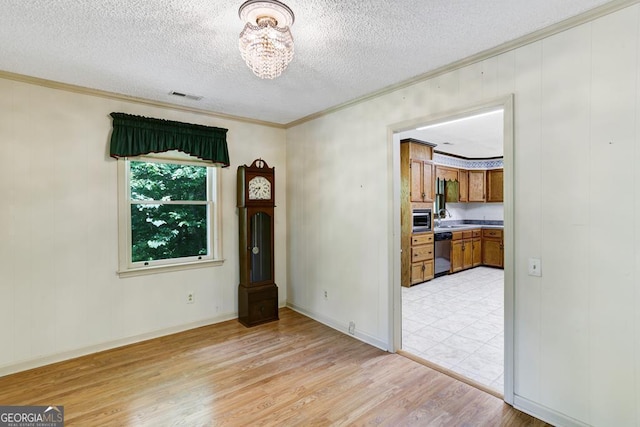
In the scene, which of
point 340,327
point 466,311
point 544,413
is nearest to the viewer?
point 544,413

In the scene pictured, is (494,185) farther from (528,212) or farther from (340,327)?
(528,212)

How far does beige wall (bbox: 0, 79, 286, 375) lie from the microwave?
3.89m

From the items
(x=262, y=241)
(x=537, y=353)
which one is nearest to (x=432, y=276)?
(x=262, y=241)

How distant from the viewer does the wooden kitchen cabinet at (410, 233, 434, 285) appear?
18.2ft

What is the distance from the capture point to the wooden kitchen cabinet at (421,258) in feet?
18.2

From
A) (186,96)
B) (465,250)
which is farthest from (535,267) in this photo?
(465,250)

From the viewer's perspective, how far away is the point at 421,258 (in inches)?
225

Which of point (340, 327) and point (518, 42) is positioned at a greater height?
point (518, 42)

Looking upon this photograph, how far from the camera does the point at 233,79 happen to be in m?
2.87

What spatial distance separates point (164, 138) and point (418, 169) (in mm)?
4093

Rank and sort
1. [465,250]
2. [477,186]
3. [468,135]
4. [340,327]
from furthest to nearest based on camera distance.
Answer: [477,186] → [465,250] → [468,135] → [340,327]

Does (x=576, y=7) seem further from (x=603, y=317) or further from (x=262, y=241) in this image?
(x=262, y=241)

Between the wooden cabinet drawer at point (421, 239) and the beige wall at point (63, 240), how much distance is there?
3.73 meters

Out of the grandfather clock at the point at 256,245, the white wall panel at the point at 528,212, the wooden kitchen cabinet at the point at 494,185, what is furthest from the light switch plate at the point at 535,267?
the wooden kitchen cabinet at the point at 494,185
